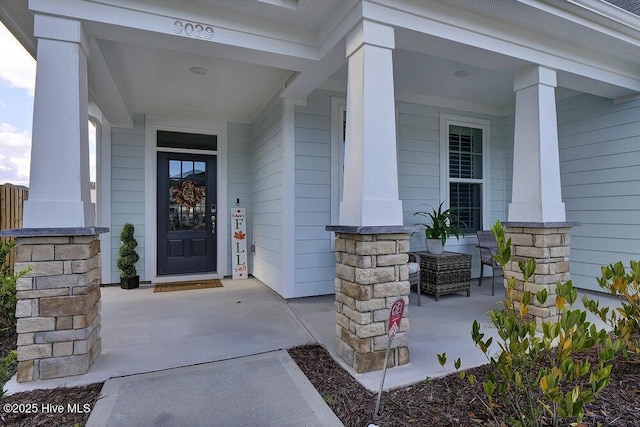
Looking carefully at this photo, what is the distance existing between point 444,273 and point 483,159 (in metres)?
2.29

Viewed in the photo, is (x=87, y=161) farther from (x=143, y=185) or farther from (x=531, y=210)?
A: (x=531, y=210)

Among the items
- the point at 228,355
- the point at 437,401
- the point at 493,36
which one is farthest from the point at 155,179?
the point at 437,401

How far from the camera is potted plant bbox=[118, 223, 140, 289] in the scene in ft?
15.9

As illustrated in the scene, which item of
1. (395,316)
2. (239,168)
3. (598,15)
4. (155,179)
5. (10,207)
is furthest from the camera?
(239,168)

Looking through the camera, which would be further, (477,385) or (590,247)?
(590,247)

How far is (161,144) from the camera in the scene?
17.5 feet

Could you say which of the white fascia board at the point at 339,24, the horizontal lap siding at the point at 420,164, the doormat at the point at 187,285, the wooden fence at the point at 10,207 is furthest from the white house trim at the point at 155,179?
the white fascia board at the point at 339,24

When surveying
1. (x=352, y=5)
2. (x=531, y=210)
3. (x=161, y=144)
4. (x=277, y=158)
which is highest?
(x=352, y=5)

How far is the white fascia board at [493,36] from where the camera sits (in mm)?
A: 2502

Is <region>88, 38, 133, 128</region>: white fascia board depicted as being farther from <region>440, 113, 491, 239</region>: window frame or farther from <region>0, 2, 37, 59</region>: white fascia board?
<region>440, 113, 491, 239</region>: window frame

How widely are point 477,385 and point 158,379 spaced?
6.83 ft

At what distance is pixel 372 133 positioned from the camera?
94.3 inches

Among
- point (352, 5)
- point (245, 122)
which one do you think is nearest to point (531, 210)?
point (352, 5)

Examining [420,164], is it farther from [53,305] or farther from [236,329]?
[53,305]
